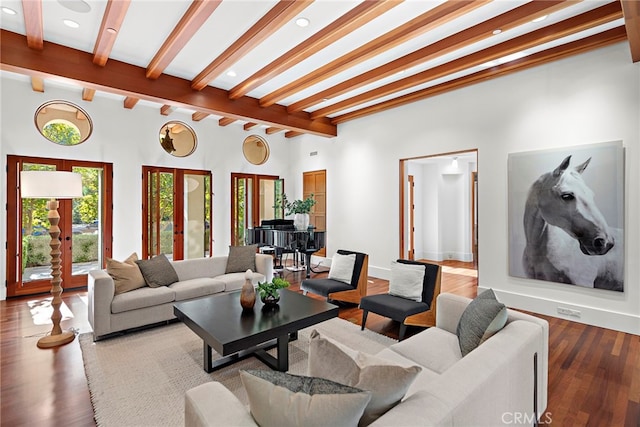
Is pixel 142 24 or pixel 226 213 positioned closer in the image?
pixel 142 24

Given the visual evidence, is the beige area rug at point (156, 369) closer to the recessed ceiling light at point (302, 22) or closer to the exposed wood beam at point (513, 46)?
the recessed ceiling light at point (302, 22)

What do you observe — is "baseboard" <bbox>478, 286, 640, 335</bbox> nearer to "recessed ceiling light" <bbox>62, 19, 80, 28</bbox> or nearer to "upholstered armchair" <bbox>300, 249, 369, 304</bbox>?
"upholstered armchair" <bbox>300, 249, 369, 304</bbox>

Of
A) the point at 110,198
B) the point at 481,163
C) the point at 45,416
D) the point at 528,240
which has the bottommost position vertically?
the point at 45,416

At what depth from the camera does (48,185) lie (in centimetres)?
338

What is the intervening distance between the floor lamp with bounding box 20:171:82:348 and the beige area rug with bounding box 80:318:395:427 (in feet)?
0.85

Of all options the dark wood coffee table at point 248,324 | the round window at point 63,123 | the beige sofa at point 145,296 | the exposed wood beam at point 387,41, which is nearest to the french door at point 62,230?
the round window at point 63,123

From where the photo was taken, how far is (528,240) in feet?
14.4

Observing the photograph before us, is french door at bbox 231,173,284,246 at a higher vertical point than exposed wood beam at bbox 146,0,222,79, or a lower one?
lower

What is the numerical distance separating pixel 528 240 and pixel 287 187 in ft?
18.9

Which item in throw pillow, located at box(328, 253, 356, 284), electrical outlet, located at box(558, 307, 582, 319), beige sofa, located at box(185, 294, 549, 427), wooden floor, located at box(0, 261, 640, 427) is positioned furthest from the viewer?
throw pillow, located at box(328, 253, 356, 284)

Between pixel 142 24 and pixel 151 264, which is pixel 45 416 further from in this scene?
pixel 142 24

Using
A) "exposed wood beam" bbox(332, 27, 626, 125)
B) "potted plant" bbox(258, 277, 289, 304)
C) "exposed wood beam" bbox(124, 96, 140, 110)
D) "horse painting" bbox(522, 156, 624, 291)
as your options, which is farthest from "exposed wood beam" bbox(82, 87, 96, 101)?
"horse painting" bbox(522, 156, 624, 291)

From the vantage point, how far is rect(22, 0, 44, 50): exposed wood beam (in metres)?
2.98

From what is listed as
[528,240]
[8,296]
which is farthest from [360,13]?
[8,296]
